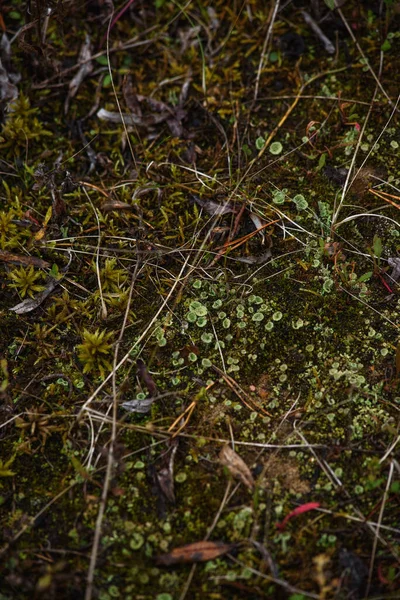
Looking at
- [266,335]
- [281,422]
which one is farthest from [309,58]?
[281,422]

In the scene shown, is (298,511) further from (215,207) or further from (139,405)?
(215,207)

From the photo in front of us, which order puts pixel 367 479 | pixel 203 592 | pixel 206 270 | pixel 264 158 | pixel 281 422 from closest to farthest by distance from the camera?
pixel 203 592 < pixel 367 479 < pixel 281 422 < pixel 206 270 < pixel 264 158

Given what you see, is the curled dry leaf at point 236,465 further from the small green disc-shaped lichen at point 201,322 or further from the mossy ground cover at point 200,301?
the small green disc-shaped lichen at point 201,322

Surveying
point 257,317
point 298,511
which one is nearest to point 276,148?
point 257,317

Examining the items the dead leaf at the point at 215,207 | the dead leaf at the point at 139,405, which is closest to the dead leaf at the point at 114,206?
the dead leaf at the point at 215,207

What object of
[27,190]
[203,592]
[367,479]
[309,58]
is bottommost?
[203,592]

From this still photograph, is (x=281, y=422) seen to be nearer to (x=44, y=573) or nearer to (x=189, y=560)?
(x=189, y=560)

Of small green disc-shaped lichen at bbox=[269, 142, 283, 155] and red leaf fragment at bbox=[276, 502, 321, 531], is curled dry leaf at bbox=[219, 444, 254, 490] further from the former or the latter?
small green disc-shaped lichen at bbox=[269, 142, 283, 155]
